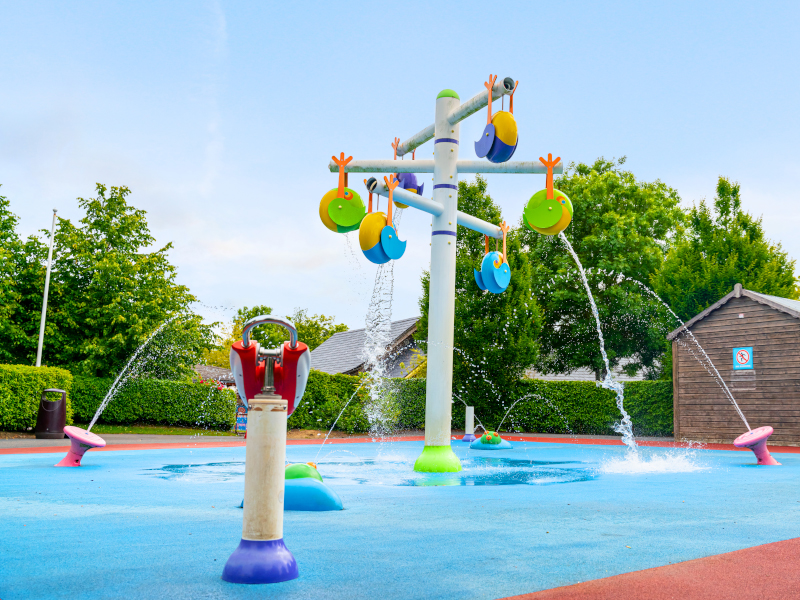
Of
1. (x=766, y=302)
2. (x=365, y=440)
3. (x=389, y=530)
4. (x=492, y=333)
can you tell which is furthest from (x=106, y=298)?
(x=389, y=530)

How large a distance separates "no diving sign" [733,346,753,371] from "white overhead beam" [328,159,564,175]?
483 inches

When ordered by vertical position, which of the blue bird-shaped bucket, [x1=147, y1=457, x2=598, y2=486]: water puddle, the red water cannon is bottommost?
[x1=147, y1=457, x2=598, y2=486]: water puddle

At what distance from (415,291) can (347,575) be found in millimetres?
23712

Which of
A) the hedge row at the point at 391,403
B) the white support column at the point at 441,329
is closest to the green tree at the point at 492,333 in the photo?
the hedge row at the point at 391,403

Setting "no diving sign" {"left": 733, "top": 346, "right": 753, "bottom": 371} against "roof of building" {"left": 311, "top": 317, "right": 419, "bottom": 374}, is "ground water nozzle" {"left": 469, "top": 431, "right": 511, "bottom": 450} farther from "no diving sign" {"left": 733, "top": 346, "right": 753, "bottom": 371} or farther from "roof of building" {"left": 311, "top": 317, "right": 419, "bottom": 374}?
"roof of building" {"left": 311, "top": 317, "right": 419, "bottom": 374}

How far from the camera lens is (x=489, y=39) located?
11570 mm

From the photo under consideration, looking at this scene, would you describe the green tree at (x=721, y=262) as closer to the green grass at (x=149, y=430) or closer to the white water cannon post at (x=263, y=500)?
the green grass at (x=149, y=430)

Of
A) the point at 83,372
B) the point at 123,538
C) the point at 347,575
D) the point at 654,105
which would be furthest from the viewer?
the point at 83,372

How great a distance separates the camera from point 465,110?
30.2 feet

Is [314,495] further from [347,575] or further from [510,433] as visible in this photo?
[510,433]

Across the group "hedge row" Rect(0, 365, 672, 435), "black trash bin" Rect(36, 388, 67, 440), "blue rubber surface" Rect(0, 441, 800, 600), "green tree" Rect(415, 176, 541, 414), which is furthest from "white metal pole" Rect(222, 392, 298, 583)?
"green tree" Rect(415, 176, 541, 414)

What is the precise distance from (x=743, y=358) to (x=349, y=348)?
2293 cm

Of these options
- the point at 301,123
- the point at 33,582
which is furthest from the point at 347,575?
the point at 301,123

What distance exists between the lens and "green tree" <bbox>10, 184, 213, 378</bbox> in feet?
84.3
